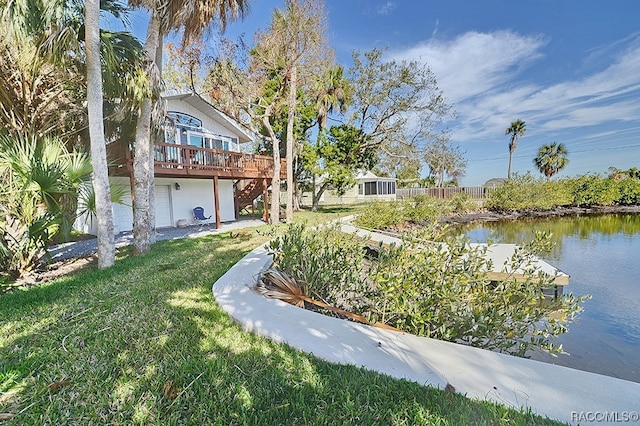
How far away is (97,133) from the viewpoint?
5.36 meters

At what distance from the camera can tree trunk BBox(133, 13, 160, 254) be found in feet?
22.4

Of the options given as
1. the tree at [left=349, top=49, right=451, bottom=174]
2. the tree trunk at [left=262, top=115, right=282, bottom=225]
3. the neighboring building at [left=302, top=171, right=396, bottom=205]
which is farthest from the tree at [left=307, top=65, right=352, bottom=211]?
the neighboring building at [left=302, top=171, right=396, bottom=205]

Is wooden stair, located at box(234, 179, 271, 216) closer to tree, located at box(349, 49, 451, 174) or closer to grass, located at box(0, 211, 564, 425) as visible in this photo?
tree, located at box(349, 49, 451, 174)

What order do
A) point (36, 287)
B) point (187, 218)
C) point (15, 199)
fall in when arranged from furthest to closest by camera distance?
point (187, 218)
point (15, 199)
point (36, 287)

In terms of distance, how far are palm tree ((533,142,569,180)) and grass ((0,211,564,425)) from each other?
146 ft

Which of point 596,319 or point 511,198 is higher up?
point 511,198

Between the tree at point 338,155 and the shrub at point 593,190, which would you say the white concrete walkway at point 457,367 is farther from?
the shrub at point 593,190

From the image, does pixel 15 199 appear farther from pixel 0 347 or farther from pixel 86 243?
pixel 86 243

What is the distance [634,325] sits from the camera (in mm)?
4848

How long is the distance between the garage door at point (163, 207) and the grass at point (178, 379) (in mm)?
9999

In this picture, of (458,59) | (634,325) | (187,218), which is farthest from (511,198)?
(187,218)

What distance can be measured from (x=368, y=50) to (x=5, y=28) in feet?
57.2

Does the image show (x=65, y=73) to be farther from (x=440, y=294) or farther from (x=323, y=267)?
(x=440, y=294)

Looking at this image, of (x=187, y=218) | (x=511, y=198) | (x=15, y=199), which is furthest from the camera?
(x=511, y=198)
